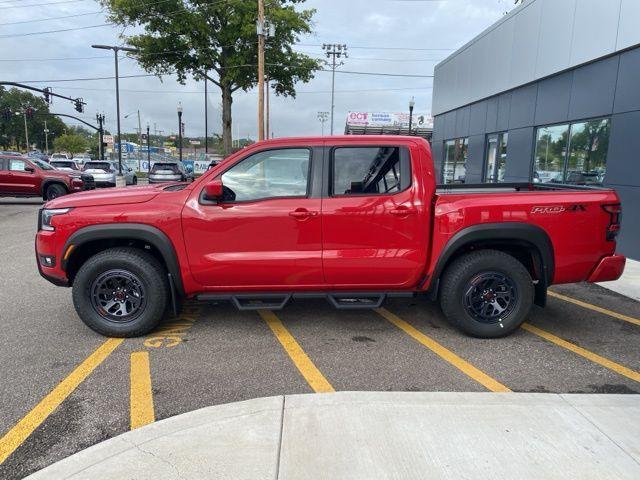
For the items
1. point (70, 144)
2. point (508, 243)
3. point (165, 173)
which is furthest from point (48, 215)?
point (70, 144)

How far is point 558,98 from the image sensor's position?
10.9m

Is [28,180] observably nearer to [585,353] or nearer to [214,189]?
[214,189]

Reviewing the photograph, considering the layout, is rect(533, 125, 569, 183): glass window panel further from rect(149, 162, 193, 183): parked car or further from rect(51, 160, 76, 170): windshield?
rect(51, 160, 76, 170): windshield

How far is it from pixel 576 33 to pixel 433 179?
8.13 m

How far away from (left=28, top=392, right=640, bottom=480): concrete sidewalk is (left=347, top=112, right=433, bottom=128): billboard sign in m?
48.3

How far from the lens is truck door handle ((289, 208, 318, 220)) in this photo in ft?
13.9

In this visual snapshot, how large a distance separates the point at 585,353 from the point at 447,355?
1.30 meters

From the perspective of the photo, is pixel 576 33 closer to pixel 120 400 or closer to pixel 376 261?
pixel 376 261

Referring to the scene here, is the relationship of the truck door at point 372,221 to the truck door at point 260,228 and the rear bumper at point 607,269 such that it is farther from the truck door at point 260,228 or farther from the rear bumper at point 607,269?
the rear bumper at point 607,269

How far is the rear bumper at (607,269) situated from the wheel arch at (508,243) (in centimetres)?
43

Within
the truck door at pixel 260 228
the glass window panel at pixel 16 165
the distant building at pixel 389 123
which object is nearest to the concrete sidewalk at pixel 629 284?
the truck door at pixel 260 228

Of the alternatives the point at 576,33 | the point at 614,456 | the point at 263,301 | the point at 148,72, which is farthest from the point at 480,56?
the point at 148,72

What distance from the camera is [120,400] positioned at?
335 cm

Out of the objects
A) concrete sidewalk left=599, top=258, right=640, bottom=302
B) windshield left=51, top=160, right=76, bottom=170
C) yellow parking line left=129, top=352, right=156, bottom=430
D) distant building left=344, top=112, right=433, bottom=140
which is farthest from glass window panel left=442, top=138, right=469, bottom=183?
distant building left=344, top=112, right=433, bottom=140
